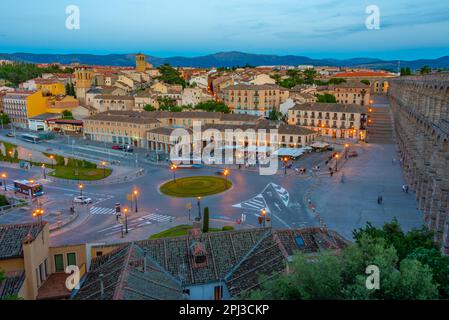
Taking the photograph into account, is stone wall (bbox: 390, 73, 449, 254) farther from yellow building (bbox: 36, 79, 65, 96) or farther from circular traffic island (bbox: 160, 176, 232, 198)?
yellow building (bbox: 36, 79, 65, 96)

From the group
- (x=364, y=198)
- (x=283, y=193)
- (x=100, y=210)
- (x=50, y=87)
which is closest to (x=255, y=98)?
(x=283, y=193)

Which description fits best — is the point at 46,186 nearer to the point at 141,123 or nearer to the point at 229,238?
the point at 141,123

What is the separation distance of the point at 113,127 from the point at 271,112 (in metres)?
39.0

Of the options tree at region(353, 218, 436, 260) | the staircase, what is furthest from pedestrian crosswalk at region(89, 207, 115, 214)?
the staircase

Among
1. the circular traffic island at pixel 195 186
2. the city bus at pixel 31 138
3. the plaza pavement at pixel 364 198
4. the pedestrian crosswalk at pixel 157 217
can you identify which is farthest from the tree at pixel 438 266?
the city bus at pixel 31 138

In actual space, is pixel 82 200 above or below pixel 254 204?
above

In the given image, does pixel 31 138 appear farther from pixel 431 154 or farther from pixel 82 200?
pixel 431 154

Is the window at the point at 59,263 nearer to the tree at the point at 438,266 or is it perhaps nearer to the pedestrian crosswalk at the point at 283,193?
the tree at the point at 438,266

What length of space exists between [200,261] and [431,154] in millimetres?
27517

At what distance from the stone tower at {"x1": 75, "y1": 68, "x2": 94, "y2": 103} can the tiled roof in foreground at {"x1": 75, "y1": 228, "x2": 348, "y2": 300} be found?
353 ft

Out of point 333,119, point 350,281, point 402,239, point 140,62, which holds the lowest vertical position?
point 402,239

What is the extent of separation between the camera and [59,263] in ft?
77.2

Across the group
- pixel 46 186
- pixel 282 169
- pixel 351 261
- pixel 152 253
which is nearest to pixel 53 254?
pixel 152 253

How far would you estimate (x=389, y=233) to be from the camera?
2284 cm
